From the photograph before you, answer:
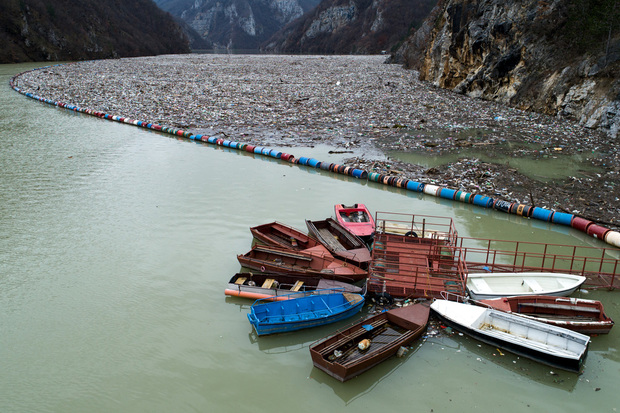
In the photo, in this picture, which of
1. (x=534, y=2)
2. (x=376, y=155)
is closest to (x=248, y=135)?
(x=376, y=155)

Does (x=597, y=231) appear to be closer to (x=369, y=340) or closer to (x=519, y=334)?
(x=519, y=334)

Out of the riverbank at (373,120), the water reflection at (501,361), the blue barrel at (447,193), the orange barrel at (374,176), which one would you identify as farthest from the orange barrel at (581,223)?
the orange barrel at (374,176)

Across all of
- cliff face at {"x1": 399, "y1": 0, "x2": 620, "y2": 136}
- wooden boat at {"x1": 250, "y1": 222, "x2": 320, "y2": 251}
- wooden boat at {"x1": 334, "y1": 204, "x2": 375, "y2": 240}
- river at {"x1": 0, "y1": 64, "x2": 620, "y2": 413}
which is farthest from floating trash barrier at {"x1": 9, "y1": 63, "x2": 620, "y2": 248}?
cliff face at {"x1": 399, "y1": 0, "x2": 620, "y2": 136}

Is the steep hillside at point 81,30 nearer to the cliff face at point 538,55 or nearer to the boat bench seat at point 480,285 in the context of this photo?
the cliff face at point 538,55

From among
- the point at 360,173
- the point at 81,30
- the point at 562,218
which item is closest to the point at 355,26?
the point at 81,30

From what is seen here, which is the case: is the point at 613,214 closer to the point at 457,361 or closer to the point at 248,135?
the point at 457,361
